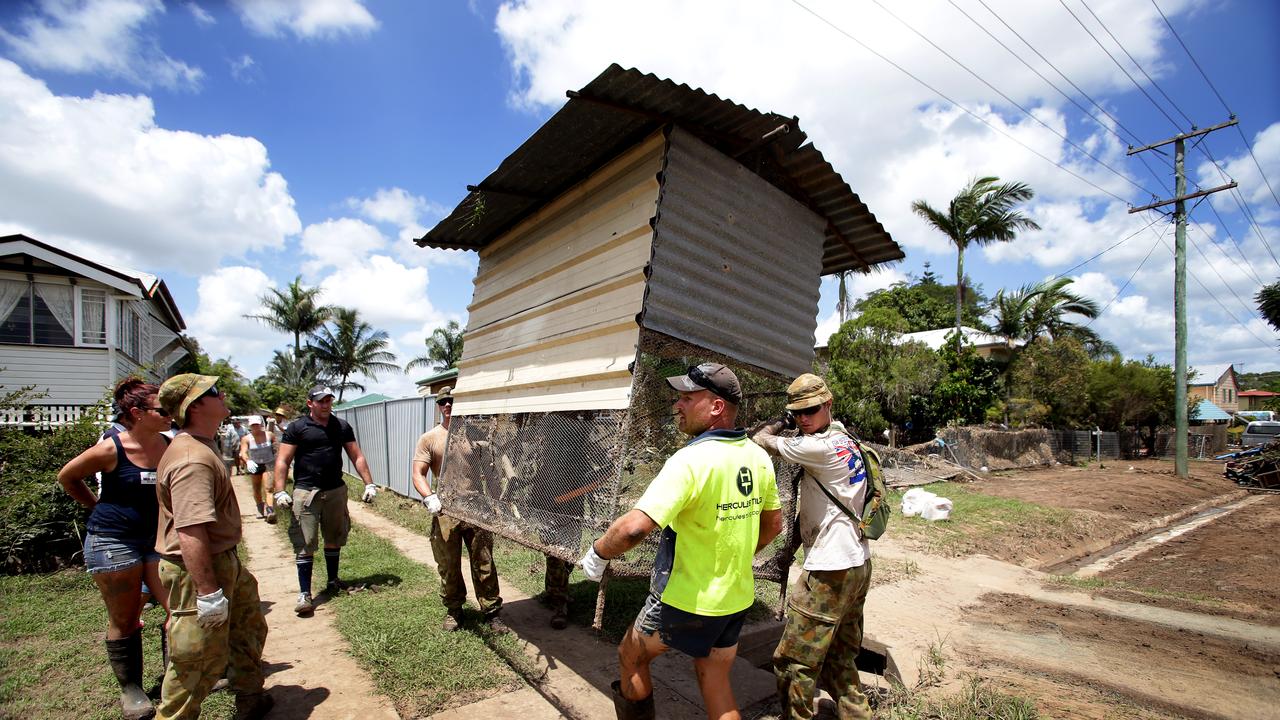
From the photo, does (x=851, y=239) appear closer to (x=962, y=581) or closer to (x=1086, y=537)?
(x=962, y=581)

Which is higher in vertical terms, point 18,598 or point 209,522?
point 209,522

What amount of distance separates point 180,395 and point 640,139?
115 inches

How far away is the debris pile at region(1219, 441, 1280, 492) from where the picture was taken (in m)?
18.1

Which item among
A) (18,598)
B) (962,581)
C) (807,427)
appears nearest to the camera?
(807,427)

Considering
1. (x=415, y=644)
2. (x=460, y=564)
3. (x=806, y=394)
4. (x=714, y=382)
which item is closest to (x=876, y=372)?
(x=460, y=564)

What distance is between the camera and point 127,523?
135 inches

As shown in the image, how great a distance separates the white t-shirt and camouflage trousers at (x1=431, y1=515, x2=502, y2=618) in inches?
102

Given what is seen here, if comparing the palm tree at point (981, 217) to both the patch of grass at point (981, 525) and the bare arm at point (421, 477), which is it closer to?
the patch of grass at point (981, 525)

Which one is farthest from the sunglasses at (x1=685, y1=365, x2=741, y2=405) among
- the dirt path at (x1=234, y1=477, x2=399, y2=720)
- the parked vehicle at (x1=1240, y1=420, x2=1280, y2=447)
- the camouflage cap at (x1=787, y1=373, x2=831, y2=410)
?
the parked vehicle at (x1=1240, y1=420, x2=1280, y2=447)

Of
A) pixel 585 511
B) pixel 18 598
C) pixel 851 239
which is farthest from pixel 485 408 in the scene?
pixel 18 598

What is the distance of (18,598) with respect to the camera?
543 centimetres

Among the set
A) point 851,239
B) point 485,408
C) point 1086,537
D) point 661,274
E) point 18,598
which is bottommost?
point 1086,537

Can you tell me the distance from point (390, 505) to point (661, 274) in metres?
9.47

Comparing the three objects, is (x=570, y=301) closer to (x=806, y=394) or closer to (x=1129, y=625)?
(x=806, y=394)
